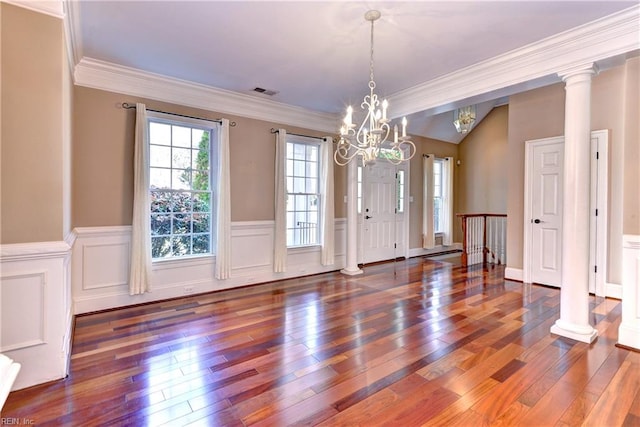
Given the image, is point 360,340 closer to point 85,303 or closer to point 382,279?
point 382,279

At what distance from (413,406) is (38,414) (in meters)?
2.14

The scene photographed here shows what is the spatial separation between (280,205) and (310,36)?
2443mm

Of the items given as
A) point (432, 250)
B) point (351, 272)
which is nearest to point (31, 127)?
point (351, 272)

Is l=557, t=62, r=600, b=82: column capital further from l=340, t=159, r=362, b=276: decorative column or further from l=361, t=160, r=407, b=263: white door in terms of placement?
l=361, t=160, r=407, b=263: white door

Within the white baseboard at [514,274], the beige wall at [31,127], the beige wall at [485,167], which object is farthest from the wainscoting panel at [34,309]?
the beige wall at [485,167]

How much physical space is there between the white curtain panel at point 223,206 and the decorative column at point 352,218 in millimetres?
2064

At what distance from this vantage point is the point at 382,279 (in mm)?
5020

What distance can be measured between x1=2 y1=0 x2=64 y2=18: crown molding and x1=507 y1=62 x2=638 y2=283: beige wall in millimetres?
4506

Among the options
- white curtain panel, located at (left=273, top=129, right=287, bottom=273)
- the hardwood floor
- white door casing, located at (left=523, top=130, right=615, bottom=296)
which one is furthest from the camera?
white curtain panel, located at (left=273, top=129, right=287, bottom=273)

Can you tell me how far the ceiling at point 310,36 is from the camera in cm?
246

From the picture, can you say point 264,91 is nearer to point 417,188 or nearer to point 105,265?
point 105,265

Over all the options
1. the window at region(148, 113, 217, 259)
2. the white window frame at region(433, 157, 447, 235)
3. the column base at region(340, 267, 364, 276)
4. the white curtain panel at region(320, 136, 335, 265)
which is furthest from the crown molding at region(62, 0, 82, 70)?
the white window frame at region(433, 157, 447, 235)

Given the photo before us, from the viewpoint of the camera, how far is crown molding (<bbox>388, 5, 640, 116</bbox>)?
2.56 m

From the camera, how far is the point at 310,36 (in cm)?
286
